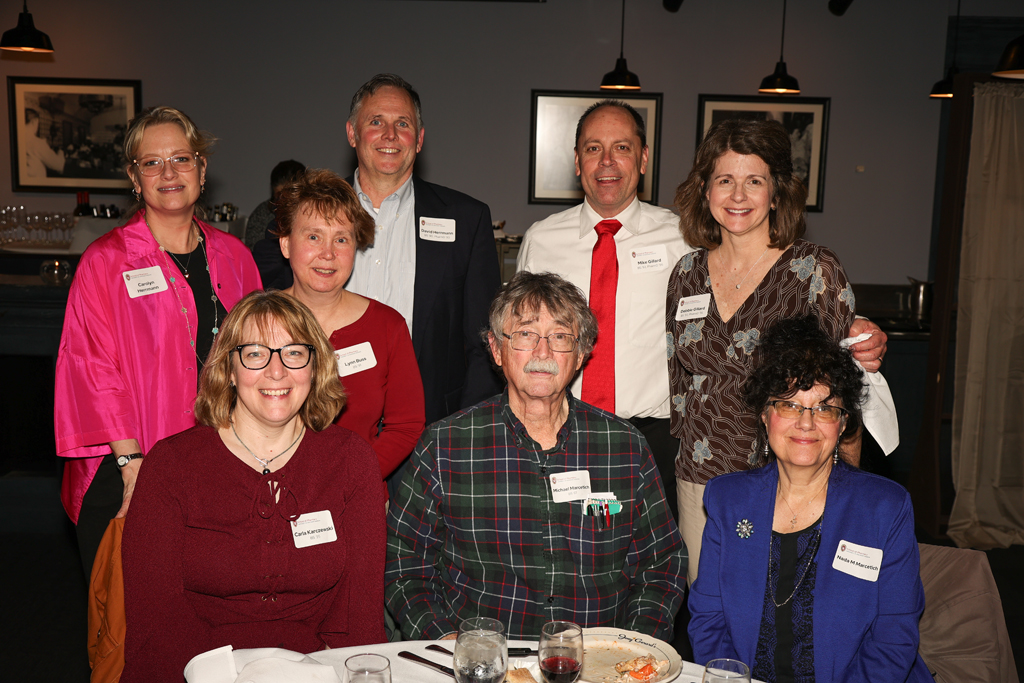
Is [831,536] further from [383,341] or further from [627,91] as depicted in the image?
[627,91]

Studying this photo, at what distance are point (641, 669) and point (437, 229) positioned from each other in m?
1.83

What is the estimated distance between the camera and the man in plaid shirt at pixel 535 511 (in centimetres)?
196

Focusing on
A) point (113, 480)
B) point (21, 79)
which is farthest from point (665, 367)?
point (21, 79)

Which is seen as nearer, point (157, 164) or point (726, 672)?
point (726, 672)

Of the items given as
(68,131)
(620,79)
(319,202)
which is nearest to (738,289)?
(319,202)

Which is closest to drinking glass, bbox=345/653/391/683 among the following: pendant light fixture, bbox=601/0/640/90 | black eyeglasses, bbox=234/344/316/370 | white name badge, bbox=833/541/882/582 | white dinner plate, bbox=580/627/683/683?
white dinner plate, bbox=580/627/683/683

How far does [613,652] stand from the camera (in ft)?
5.09

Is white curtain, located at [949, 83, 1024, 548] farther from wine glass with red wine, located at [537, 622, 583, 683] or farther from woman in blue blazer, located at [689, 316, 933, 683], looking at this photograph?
wine glass with red wine, located at [537, 622, 583, 683]

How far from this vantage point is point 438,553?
209cm

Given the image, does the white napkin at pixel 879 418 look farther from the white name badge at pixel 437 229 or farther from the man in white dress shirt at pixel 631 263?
the white name badge at pixel 437 229

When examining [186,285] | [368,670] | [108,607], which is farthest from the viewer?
[186,285]

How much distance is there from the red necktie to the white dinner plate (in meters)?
1.20

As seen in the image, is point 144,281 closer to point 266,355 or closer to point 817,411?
point 266,355

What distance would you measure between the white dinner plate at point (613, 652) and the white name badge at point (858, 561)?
506 millimetres
